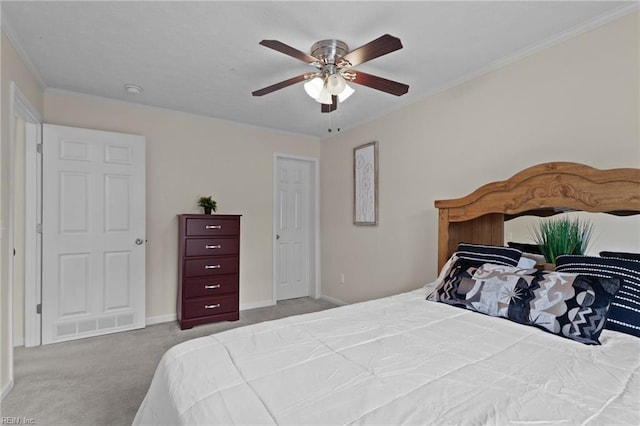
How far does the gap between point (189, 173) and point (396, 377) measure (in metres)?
3.40

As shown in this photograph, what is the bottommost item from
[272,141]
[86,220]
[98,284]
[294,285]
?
[294,285]

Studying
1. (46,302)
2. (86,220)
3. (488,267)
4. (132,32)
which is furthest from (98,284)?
(488,267)

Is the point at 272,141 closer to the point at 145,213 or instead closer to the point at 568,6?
the point at 145,213

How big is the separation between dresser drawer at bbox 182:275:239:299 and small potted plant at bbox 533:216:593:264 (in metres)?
2.99

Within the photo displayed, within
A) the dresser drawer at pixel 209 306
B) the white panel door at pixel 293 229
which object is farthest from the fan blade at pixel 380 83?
the dresser drawer at pixel 209 306

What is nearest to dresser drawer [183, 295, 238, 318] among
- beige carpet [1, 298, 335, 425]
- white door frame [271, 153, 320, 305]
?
beige carpet [1, 298, 335, 425]

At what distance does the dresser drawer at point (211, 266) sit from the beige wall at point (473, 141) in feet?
4.72

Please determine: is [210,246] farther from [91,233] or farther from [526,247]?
[526,247]

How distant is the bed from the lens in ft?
3.11

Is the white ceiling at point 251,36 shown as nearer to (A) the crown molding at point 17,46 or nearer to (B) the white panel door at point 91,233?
(A) the crown molding at point 17,46

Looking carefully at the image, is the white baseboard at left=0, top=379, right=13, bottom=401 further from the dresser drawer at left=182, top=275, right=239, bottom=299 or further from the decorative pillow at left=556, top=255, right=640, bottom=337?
the decorative pillow at left=556, top=255, right=640, bottom=337

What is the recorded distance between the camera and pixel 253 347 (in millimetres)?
1389

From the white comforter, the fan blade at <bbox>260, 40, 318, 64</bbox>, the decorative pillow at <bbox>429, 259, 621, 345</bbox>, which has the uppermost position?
the fan blade at <bbox>260, 40, 318, 64</bbox>

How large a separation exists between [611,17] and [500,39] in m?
0.58
